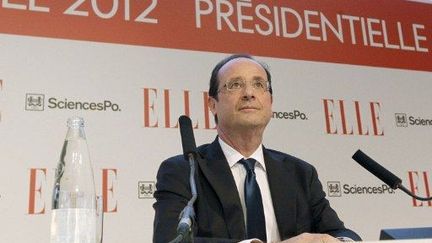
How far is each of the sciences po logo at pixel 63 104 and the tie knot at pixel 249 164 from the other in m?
1.03

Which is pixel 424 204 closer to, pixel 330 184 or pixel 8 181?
pixel 330 184

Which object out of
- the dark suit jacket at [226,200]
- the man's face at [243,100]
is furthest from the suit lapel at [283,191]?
the man's face at [243,100]

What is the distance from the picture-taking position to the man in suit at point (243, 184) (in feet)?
5.57

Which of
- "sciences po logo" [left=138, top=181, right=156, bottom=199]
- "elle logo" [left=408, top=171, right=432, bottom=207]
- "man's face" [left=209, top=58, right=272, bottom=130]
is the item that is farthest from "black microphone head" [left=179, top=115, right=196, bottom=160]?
"elle logo" [left=408, top=171, right=432, bottom=207]

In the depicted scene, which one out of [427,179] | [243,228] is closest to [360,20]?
[427,179]

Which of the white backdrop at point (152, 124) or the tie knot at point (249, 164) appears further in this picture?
the white backdrop at point (152, 124)

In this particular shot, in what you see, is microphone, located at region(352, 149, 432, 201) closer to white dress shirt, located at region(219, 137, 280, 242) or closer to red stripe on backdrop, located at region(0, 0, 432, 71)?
white dress shirt, located at region(219, 137, 280, 242)

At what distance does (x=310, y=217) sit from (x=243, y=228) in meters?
0.30

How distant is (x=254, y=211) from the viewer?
1728mm

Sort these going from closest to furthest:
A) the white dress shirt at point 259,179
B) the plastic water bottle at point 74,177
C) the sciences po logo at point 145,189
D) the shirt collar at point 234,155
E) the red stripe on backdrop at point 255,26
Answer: the plastic water bottle at point 74,177, the white dress shirt at point 259,179, the shirt collar at point 234,155, the sciences po logo at point 145,189, the red stripe on backdrop at point 255,26

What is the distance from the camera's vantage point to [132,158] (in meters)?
2.68

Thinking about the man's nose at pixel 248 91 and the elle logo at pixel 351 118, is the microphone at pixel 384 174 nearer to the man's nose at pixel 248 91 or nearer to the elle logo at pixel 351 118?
the man's nose at pixel 248 91

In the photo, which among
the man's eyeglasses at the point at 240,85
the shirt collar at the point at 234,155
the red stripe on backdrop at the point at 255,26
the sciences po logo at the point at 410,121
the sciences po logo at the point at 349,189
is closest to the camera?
the shirt collar at the point at 234,155

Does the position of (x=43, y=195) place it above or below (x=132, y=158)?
below
